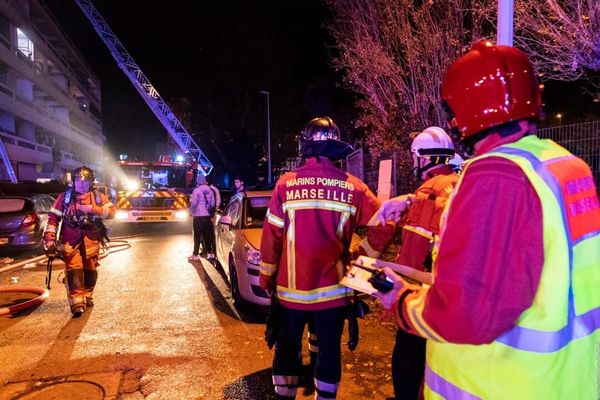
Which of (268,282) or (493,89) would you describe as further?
(268,282)

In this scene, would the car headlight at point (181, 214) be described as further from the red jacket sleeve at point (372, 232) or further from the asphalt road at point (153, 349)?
the red jacket sleeve at point (372, 232)

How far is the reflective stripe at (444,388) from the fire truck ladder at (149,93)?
1094 inches

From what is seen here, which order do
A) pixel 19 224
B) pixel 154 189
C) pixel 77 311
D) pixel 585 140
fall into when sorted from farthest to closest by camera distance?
pixel 154 189
pixel 19 224
pixel 585 140
pixel 77 311

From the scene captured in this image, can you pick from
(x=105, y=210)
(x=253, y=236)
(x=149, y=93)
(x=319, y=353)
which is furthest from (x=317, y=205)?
(x=149, y=93)

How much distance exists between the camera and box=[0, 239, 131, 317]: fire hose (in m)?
5.55

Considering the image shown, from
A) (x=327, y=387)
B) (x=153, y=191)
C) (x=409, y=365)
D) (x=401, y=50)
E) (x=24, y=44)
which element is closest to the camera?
(x=409, y=365)

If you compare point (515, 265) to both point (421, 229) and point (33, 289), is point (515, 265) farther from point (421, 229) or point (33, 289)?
point (33, 289)

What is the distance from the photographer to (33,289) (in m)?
6.49

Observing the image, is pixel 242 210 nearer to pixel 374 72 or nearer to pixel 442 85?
pixel 442 85

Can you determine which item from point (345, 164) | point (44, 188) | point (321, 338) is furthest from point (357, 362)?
point (44, 188)

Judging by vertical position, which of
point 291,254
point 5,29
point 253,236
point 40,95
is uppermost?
point 5,29

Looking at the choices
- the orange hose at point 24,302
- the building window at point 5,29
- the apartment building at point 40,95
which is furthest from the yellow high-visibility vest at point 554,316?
the building window at point 5,29

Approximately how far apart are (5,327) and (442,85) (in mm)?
5972

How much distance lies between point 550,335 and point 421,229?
4.78ft
